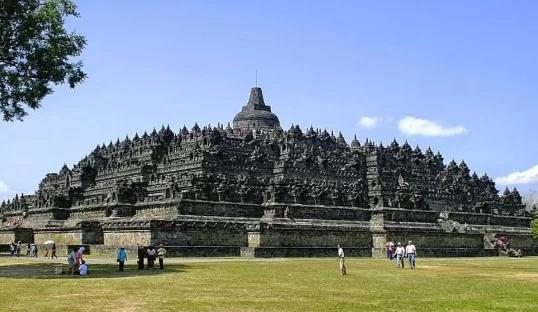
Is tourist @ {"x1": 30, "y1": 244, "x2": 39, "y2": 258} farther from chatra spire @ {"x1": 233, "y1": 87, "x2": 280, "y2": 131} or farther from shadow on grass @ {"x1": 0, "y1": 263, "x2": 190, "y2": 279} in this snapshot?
chatra spire @ {"x1": 233, "y1": 87, "x2": 280, "y2": 131}

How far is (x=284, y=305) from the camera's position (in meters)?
20.6

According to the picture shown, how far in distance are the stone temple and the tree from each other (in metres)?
18.0

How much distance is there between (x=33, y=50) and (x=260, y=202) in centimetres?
3397

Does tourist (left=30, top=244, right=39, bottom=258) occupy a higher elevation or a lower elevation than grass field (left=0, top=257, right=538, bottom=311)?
higher

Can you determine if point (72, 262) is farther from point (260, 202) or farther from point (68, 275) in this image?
point (260, 202)

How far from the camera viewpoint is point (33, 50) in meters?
35.5

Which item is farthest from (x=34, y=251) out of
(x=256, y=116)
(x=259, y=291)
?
(x=256, y=116)

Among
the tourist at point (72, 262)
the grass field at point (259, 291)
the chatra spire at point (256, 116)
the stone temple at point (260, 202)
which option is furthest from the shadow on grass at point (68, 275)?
the chatra spire at point (256, 116)

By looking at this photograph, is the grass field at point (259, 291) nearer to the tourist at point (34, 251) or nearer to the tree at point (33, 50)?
the tree at point (33, 50)

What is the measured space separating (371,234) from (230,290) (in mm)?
42012

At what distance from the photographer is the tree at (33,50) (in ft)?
115

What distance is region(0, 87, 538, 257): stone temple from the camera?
187 ft

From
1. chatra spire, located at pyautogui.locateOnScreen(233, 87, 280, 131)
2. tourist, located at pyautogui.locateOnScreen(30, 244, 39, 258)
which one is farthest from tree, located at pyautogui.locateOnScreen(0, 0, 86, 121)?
chatra spire, located at pyautogui.locateOnScreen(233, 87, 280, 131)

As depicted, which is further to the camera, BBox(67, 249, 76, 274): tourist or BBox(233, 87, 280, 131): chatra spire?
BBox(233, 87, 280, 131): chatra spire
